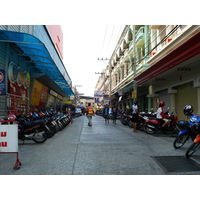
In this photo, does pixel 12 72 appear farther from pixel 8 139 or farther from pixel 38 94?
pixel 8 139

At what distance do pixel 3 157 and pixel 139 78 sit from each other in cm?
1079

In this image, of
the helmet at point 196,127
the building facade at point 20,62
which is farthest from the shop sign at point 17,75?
the helmet at point 196,127

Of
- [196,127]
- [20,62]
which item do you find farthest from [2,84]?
[196,127]

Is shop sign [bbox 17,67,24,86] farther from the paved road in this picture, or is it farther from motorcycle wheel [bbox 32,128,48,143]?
the paved road

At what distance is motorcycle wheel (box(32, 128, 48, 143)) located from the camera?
22.1 feet

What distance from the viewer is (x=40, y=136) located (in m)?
6.81

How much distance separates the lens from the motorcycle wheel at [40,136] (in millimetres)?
6740

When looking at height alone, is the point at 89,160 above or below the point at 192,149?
below

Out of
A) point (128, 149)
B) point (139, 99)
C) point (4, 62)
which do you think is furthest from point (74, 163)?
point (139, 99)

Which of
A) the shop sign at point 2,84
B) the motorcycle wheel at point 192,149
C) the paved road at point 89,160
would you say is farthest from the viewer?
the shop sign at point 2,84

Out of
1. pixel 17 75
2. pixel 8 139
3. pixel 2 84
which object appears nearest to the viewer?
pixel 8 139

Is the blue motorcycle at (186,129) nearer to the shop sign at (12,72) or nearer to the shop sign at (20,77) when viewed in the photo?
the shop sign at (12,72)

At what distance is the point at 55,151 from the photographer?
551cm

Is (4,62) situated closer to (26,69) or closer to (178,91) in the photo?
(26,69)
